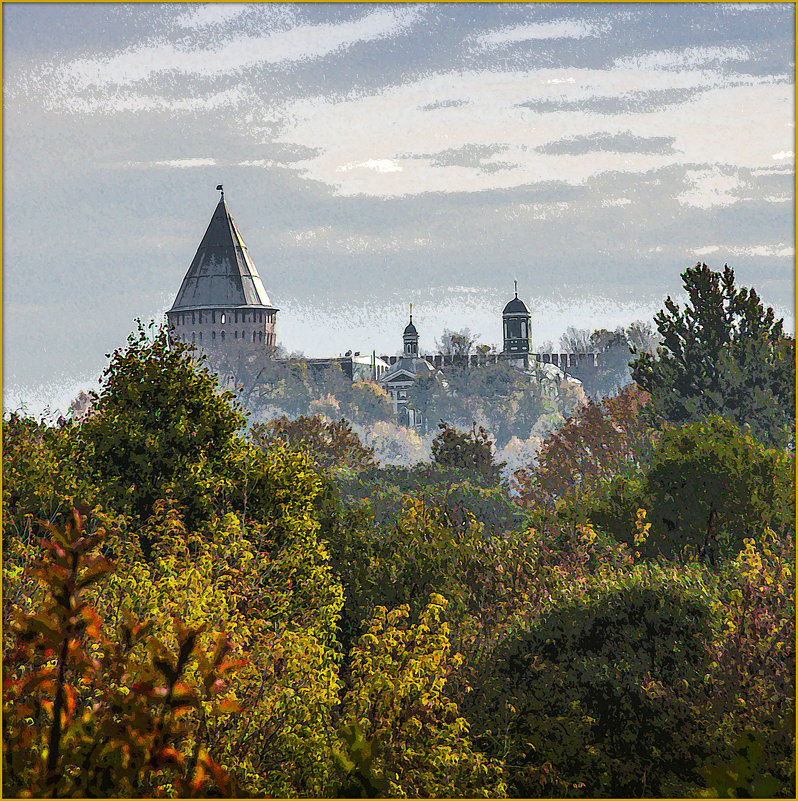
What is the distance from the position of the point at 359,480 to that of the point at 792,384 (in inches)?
784

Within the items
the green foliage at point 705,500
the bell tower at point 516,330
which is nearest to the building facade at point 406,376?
the bell tower at point 516,330

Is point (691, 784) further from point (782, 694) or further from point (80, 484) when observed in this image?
point (80, 484)

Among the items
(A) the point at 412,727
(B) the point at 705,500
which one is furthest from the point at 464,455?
(A) the point at 412,727

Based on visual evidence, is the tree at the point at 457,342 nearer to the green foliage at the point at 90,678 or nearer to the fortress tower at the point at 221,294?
the fortress tower at the point at 221,294

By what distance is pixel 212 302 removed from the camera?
260 feet

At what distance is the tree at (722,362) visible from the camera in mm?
36656

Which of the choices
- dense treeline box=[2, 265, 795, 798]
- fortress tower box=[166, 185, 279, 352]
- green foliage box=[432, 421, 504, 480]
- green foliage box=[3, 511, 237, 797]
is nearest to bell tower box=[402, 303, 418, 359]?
fortress tower box=[166, 185, 279, 352]

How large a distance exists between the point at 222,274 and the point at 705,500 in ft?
191

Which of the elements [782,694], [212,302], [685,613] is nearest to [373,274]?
[685,613]

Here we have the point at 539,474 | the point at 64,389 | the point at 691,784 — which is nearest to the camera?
the point at 691,784

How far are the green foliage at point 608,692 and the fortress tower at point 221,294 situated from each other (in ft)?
203

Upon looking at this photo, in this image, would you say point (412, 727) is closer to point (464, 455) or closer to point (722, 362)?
point (722, 362)

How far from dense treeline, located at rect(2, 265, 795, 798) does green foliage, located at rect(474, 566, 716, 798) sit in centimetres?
4

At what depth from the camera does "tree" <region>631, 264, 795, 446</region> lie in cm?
3666
